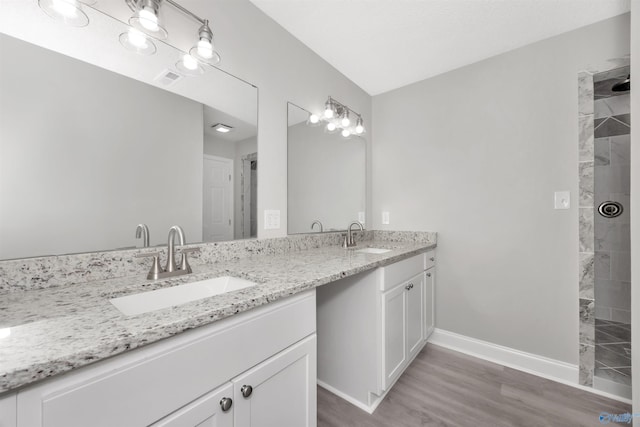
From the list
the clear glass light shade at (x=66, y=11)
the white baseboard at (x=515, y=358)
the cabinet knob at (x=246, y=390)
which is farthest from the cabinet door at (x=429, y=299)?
the clear glass light shade at (x=66, y=11)

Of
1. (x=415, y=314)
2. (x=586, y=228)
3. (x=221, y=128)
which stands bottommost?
(x=415, y=314)

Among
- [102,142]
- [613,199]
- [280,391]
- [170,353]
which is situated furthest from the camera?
[613,199]

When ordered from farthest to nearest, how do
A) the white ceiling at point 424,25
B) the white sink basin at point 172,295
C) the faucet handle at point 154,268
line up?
the white ceiling at point 424,25, the faucet handle at point 154,268, the white sink basin at point 172,295

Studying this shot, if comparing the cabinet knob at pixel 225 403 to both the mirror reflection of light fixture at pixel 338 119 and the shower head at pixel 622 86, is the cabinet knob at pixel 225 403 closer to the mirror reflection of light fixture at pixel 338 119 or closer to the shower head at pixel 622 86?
the mirror reflection of light fixture at pixel 338 119

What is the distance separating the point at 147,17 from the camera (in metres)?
1.08

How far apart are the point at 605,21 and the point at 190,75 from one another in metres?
2.52

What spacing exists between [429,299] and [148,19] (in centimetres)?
243

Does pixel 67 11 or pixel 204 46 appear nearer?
pixel 67 11

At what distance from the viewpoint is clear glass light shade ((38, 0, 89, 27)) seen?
0.91 metres

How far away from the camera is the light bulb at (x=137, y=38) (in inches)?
42.9

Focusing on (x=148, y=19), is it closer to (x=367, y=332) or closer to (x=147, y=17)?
(x=147, y=17)

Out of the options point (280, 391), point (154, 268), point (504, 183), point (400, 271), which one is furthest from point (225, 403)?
point (504, 183)

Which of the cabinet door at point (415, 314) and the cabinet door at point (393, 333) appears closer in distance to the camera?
the cabinet door at point (393, 333)

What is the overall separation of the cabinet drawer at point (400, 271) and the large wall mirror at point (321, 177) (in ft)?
2.26
